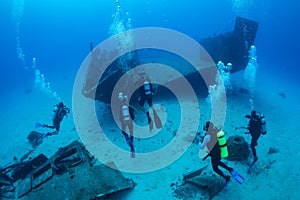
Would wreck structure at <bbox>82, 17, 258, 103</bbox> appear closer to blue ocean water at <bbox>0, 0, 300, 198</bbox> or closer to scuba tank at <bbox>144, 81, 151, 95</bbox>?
scuba tank at <bbox>144, 81, 151, 95</bbox>

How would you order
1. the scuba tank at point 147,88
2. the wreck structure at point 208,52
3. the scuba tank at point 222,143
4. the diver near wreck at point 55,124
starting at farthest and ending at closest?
the wreck structure at point 208,52 → the diver near wreck at point 55,124 → the scuba tank at point 147,88 → the scuba tank at point 222,143

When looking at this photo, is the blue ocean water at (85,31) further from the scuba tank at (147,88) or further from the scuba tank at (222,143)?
the scuba tank at (222,143)

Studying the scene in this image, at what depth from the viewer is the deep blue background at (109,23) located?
164 feet

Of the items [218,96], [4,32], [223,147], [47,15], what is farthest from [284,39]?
[47,15]

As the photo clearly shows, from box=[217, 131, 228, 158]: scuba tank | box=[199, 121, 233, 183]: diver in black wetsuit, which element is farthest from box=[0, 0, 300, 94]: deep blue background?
box=[217, 131, 228, 158]: scuba tank

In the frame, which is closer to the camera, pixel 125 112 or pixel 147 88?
pixel 125 112

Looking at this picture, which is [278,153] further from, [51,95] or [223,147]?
[51,95]

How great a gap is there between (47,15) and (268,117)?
409 ft

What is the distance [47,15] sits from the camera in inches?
4660

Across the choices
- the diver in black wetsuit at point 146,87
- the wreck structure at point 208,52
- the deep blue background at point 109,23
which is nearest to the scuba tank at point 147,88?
the diver in black wetsuit at point 146,87

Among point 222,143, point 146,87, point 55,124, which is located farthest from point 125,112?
point 55,124

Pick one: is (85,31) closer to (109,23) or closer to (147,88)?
(109,23)

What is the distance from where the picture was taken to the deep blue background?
164 ft

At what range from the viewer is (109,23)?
11775cm
